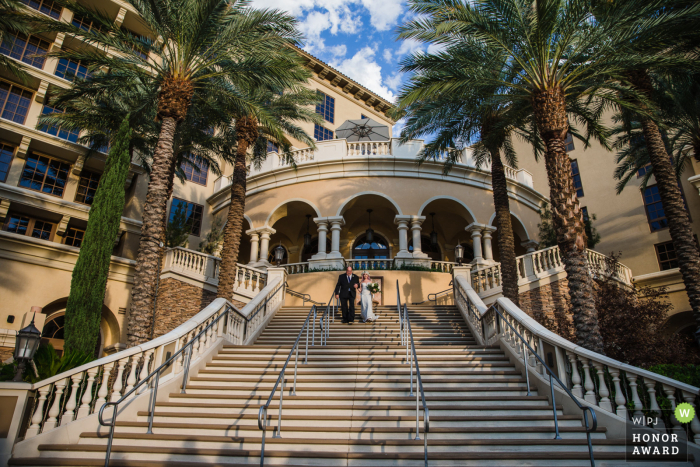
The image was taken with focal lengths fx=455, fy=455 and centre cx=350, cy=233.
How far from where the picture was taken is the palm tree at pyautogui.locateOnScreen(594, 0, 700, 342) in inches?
413

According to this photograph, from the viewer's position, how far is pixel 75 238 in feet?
63.2

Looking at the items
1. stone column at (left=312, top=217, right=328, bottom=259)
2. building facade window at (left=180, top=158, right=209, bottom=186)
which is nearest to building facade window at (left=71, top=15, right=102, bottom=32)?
building facade window at (left=180, top=158, right=209, bottom=186)

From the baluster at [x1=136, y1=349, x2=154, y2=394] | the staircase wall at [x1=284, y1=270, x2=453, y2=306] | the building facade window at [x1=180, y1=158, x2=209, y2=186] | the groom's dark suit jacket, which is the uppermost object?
the building facade window at [x1=180, y1=158, x2=209, y2=186]

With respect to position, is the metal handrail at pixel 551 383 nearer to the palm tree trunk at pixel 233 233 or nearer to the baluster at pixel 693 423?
the baluster at pixel 693 423

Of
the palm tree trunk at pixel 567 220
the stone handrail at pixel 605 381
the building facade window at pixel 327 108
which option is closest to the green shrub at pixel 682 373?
the stone handrail at pixel 605 381

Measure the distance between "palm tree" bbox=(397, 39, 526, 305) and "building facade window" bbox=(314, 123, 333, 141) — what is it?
45.7 ft

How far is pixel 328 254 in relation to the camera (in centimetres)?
2044

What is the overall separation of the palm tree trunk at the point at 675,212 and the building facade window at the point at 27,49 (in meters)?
22.8

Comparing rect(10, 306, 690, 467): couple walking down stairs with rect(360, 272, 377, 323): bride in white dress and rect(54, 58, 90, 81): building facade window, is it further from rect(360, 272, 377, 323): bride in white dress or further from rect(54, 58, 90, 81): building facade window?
rect(54, 58, 90, 81): building facade window

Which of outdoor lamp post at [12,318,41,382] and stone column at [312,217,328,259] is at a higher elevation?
Answer: stone column at [312,217,328,259]

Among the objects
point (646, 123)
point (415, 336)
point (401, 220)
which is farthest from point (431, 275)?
point (646, 123)

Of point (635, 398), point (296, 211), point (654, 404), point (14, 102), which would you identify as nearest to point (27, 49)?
point (14, 102)

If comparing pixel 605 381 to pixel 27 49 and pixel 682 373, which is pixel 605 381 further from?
pixel 27 49

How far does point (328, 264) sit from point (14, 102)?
14780mm
